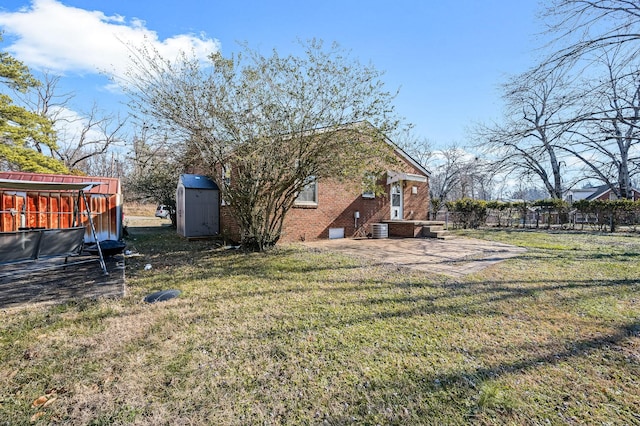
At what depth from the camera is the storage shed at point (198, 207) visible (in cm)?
1202

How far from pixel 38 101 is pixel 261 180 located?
2708cm

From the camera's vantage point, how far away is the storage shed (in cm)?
1202

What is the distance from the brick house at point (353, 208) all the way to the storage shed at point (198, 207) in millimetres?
434

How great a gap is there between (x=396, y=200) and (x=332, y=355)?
12.5m

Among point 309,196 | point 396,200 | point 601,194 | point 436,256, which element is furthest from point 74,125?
point 601,194

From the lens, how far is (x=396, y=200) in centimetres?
1472

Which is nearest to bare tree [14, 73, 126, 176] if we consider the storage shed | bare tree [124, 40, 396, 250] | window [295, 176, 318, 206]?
the storage shed

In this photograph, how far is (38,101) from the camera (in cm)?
2308

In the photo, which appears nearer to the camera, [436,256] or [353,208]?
[436,256]

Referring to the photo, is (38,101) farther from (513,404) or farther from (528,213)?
(528,213)

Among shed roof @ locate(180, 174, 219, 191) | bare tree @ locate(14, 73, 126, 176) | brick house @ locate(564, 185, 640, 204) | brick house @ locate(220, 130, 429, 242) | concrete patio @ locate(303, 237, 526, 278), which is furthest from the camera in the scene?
brick house @ locate(564, 185, 640, 204)

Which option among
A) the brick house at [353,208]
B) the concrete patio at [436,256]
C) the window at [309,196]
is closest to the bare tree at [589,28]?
the brick house at [353,208]

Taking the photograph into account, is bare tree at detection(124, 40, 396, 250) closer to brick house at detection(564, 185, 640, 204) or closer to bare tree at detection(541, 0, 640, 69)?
bare tree at detection(541, 0, 640, 69)

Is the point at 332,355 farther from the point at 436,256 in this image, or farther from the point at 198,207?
the point at 198,207
